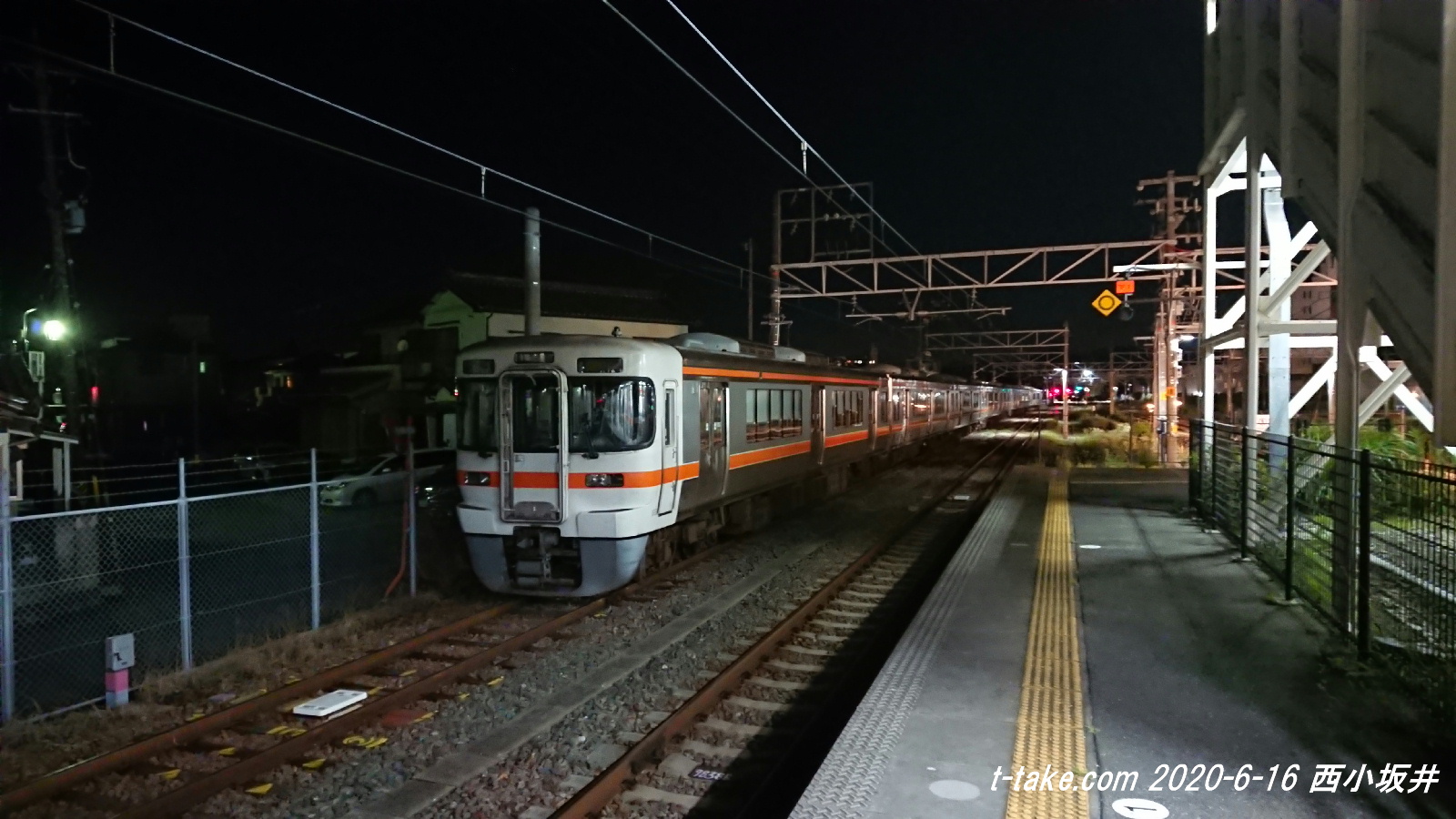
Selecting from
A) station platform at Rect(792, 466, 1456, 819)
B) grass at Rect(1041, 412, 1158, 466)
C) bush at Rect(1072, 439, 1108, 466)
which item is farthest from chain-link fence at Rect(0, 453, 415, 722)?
bush at Rect(1072, 439, 1108, 466)

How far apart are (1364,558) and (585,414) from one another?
6.46 m

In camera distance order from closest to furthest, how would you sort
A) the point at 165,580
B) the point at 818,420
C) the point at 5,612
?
the point at 5,612
the point at 165,580
the point at 818,420

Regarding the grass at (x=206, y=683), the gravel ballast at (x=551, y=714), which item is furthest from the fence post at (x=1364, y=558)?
the grass at (x=206, y=683)

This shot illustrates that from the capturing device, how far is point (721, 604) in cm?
903

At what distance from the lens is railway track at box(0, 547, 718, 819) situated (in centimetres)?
472

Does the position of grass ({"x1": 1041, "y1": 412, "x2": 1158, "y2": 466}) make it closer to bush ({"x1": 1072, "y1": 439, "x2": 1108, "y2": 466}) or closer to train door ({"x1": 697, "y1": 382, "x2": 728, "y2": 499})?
bush ({"x1": 1072, "y1": 439, "x2": 1108, "y2": 466})

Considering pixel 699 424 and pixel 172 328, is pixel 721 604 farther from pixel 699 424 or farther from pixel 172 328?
pixel 172 328

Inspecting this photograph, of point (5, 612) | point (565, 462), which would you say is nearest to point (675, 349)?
point (565, 462)

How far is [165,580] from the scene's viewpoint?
35.3ft

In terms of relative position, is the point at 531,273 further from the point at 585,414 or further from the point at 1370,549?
the point at 1370,549

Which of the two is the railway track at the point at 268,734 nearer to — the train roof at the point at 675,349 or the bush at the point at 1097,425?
the train roof at the point at 675,349

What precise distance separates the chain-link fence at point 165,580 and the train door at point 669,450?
2674mm

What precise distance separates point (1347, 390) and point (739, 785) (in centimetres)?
573

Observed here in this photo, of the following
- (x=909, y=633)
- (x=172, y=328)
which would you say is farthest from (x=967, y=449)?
(x=172, y=328)
